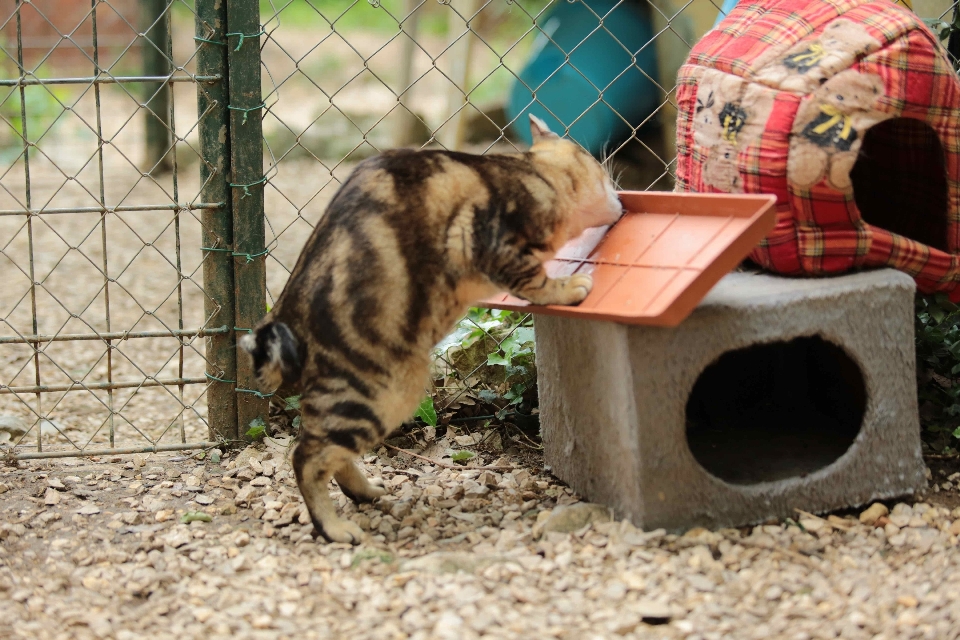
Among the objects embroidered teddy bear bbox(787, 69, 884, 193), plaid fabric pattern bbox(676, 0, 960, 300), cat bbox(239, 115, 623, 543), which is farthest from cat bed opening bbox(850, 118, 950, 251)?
cat bbox(239, 115, 623, 543)

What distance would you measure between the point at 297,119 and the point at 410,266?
899 cm

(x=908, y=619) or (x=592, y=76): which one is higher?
(x=592, y=76)

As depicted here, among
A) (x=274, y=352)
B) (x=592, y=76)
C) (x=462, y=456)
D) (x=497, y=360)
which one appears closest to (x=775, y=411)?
(x=497, y=360)

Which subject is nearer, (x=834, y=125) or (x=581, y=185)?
(x=834, y=125)

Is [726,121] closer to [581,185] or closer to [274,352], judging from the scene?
[581,185]

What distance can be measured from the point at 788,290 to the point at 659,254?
0.38 meters

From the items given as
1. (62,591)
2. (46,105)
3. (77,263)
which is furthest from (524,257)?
(46,105)

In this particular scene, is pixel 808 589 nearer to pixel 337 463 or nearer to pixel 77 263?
pixel 337 463

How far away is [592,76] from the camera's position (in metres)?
7.96

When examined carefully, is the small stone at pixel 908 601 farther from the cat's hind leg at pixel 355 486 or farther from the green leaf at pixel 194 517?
the green leaf at pixel 194 517

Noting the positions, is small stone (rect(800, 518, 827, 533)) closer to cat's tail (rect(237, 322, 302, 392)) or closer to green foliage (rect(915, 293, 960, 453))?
green foliage (rect(915, 293, 960, 453))

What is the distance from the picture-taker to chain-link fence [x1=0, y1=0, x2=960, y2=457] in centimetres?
346

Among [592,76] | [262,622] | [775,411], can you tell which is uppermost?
[592,76]

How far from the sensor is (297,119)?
37.3 ft
